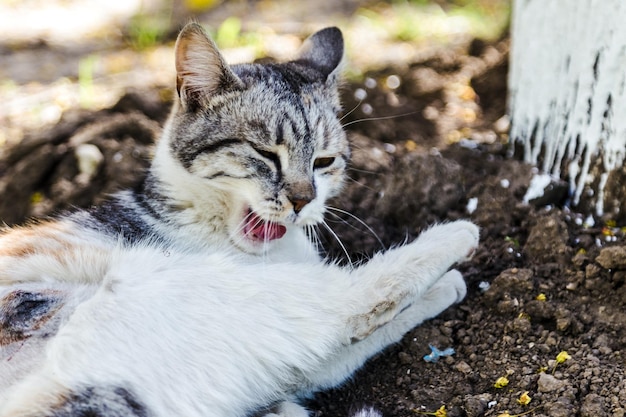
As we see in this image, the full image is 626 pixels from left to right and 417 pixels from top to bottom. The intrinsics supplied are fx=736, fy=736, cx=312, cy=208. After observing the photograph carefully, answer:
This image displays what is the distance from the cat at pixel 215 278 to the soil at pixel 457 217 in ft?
0.84

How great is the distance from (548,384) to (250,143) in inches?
65.6

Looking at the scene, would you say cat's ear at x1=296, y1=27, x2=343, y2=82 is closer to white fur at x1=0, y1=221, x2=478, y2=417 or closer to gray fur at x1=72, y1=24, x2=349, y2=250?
gray fur at x1=72, y1=24, x2=349, y2=250

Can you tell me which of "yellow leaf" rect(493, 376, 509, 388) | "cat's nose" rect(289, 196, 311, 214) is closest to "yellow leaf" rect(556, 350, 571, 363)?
"yellow leaf" rect(493, 376, 509, 388)

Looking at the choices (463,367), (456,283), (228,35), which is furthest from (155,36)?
(463,367)

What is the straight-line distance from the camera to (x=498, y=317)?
11.5 ft

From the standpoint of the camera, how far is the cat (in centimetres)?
273

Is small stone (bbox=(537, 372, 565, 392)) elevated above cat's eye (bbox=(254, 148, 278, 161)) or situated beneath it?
situated beneath

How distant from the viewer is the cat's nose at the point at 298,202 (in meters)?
3.31

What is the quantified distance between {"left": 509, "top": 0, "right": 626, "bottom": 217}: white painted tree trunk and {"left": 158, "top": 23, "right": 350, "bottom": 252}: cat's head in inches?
54.1

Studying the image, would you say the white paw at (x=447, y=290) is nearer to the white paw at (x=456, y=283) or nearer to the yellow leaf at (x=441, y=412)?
the white paw at (x=456, y=283)

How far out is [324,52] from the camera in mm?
4160

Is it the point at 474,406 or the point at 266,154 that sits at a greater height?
the point at 266,154

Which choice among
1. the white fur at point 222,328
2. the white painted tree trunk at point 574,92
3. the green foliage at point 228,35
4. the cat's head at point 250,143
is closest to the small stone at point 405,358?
the white fur at point 222,328

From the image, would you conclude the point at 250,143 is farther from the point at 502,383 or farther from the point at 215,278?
the point at 502,383
